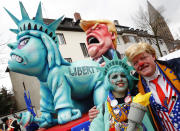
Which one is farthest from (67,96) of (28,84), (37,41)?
(28,84)

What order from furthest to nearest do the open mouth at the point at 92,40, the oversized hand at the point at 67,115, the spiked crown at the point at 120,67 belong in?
the open mouth at the point at 92,40, the oversized hand at the point at 67,115, the spiked crown at the point at 120,67

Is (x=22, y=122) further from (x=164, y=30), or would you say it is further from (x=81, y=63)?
(x=164, y=30)

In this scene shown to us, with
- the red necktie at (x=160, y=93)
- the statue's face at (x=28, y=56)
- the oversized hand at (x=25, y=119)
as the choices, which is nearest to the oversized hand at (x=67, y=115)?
the oversized hand at (x=25, y=119)

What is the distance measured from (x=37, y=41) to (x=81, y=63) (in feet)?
2.48

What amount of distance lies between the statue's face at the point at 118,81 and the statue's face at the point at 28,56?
1318mm

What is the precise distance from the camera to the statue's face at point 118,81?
4.42 feet

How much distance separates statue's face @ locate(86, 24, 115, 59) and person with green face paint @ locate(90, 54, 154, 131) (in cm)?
126

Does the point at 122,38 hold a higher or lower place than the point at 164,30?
higher

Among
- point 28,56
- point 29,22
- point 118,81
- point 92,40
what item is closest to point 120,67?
point 118,81

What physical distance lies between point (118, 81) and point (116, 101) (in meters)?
0.18

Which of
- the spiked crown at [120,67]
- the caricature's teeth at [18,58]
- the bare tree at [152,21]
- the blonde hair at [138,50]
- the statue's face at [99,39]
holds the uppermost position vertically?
the bare tree at [152,21]

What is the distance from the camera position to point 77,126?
174 cm

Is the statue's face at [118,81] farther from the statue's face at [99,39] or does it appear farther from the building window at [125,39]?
the building window at [125,39]

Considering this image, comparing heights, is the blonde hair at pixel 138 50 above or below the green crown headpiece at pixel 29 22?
below
